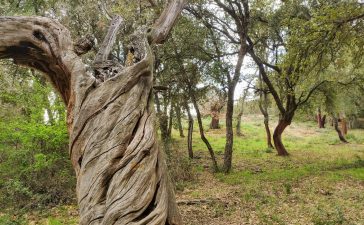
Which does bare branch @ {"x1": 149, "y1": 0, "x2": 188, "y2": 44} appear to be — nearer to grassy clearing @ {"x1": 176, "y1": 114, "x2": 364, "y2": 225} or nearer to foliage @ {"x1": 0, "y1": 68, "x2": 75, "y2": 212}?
grassy clearing @ {"x1": 176, "y1": 114, "x2": 364, "y2": 225}

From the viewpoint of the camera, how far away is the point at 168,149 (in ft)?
49.8

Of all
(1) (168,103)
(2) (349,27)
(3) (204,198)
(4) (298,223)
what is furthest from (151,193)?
(1) (168,103)

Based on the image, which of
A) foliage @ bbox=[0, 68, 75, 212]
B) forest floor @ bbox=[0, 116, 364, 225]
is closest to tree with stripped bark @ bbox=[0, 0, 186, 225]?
forest floor @ bbox=[0, 116, 364, 225]

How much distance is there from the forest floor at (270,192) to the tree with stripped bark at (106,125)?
5171 mm

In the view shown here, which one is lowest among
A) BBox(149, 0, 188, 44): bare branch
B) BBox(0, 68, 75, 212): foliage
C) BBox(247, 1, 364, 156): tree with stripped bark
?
BBox(0, 68, 75, 212): foliage

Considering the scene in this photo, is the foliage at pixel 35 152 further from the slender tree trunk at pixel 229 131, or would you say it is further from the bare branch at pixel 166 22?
the slender tree trunk at pixel 229 131

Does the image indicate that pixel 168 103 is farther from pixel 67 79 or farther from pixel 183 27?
pixel 67 79

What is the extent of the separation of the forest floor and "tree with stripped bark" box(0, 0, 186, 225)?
5.17 metres

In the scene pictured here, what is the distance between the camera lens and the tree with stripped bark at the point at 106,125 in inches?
135

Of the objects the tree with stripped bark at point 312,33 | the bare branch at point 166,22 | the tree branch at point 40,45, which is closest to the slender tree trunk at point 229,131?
the tree with stripped bark at point 312,33

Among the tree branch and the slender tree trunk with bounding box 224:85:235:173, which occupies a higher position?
the tree branch

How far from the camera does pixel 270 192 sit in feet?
37.9

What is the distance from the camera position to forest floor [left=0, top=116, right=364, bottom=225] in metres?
8.69

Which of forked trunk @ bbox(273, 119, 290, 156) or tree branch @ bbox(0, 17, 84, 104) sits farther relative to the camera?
forked trunk @ bbox(273, 119, 290, 156)
